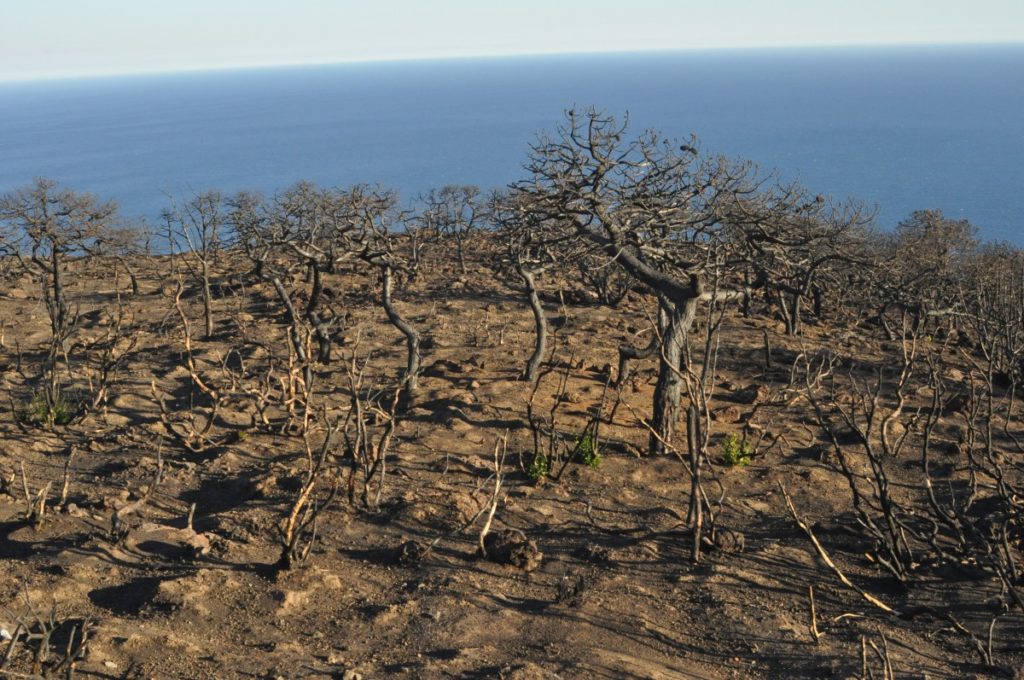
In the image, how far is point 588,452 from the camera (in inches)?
425

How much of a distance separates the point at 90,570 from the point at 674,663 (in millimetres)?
4931

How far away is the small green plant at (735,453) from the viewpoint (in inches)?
429

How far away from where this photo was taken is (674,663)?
6766 mm

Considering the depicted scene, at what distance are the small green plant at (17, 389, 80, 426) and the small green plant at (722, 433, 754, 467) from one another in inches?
333

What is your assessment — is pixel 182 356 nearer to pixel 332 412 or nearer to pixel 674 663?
pixel 332 412

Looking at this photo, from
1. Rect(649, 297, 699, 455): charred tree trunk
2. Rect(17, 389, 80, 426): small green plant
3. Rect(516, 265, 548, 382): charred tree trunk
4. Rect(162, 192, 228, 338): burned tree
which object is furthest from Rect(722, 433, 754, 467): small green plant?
Rect(162, 192, 228, 338): burned tree

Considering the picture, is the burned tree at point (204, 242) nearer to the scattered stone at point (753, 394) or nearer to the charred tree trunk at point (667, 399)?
the charred tree trunk at point (667, 399)

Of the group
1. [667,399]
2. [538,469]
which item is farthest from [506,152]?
[538,469]

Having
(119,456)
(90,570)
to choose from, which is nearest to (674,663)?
(90,570)

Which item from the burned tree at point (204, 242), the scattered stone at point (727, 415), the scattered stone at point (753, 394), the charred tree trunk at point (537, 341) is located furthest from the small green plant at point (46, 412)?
the scattered stone at point (753, 394)

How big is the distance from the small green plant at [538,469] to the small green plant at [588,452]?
41cm

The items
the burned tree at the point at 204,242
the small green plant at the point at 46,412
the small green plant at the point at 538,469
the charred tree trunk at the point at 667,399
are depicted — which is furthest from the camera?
the burned tree at the point at 204,242

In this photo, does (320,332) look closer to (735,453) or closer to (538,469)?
(538,469)

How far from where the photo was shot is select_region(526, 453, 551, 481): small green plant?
33.8ft
